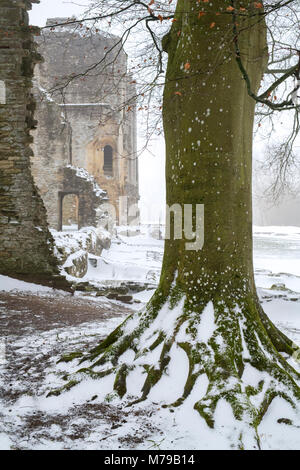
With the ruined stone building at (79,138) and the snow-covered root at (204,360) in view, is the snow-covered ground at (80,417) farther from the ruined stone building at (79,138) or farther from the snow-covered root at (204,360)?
the ruined stone building at (79,138)

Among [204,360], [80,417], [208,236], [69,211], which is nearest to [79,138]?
[69,211]

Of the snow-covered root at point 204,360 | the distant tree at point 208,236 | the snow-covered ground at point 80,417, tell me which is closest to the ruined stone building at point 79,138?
the snow-covered ground at point 80,417

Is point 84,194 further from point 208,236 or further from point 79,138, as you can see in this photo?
point 208,236

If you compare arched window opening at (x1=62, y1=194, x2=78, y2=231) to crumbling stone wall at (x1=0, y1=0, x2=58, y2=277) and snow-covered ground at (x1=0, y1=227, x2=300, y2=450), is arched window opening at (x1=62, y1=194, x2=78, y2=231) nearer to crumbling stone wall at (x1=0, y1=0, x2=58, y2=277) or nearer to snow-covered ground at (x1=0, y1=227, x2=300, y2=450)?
crumbling stone wall at (x1=0, y1=0, x2=58, y2=277)

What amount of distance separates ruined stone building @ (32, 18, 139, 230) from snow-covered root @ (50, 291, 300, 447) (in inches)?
739

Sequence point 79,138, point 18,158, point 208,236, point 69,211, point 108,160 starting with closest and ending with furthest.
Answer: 1. point 208,236
2. point 18,158
3. point 69,211
4. point 79,138
5. point 108,160

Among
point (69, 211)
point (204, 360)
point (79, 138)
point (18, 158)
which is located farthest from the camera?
point (79, 138)

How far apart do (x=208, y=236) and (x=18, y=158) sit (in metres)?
6.58

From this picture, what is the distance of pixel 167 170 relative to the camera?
13.8 ft

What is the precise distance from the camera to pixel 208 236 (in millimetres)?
3729

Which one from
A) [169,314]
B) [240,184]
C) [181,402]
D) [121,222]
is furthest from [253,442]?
[121,222]

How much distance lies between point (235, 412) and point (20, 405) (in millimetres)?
1718

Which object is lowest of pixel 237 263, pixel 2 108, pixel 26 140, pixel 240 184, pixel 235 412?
pixel 235 412

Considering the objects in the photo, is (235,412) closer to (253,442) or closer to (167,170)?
(253,442)
